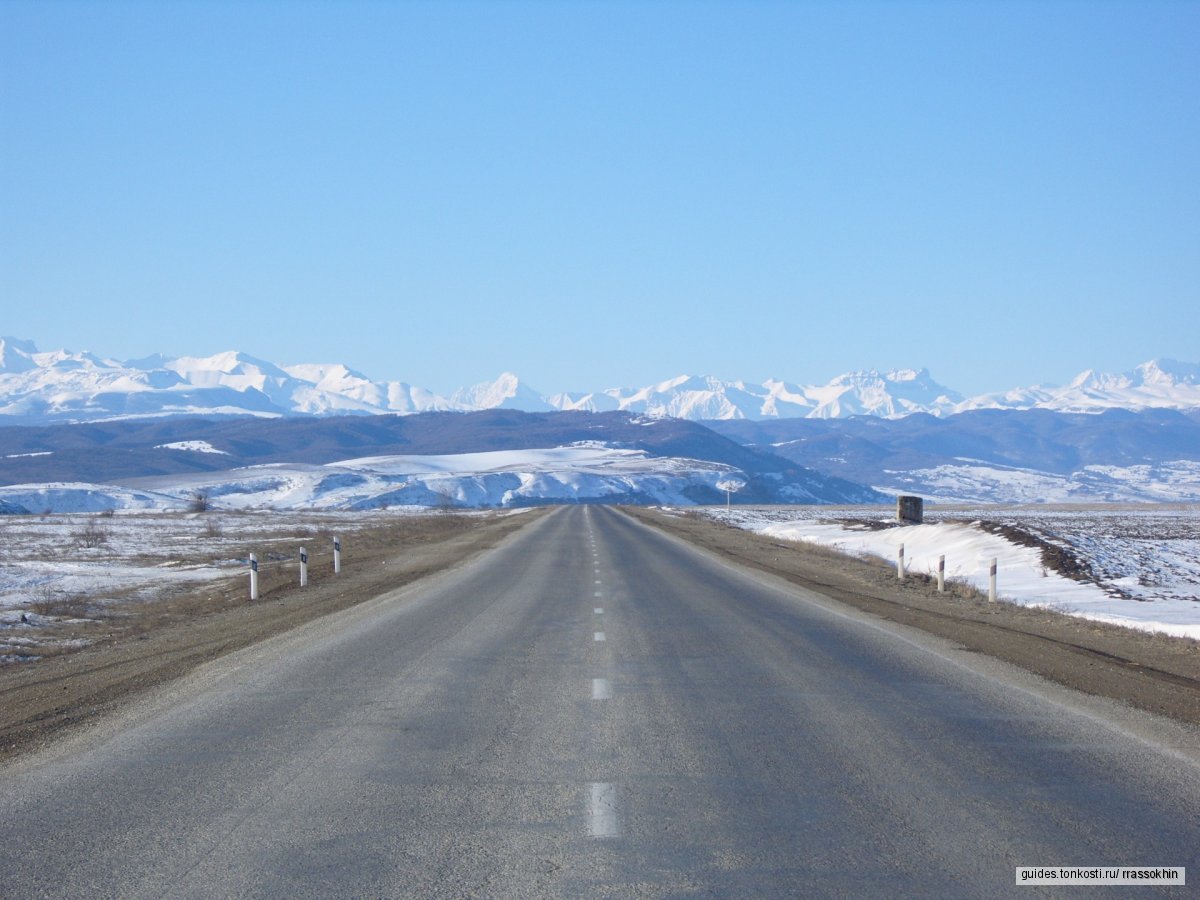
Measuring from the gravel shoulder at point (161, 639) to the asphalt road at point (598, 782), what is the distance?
681 mm

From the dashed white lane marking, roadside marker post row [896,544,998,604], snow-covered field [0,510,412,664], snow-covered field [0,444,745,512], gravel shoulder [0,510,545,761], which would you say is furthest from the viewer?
snow-covered field [0,444,745,512]

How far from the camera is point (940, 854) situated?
6195 millimetres

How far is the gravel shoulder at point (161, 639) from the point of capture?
35.7ft

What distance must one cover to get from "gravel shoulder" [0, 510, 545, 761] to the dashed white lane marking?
4.85 metres

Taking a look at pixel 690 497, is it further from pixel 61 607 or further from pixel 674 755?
pixel 674 755

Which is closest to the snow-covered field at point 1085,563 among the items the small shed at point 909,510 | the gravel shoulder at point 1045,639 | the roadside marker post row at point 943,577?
the roadside marker post row at point 943,577

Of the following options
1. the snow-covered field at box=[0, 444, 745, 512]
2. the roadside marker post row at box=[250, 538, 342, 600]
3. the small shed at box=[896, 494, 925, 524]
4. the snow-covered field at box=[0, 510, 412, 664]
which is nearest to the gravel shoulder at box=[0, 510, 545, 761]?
the roadside marker post row at box=[250, 538, 342, 600]

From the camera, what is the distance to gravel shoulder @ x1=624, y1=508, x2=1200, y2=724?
40.2ft

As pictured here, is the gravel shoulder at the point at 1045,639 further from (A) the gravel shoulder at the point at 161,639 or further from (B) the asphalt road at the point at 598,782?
(A) the gravel shoulder at the point at 161,639

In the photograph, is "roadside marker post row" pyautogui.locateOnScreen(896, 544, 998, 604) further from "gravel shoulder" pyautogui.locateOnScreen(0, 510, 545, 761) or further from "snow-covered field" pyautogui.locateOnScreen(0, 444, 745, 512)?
"snow-covered field" pyautogui.locateOnScreen(0, 444, 745, 512)

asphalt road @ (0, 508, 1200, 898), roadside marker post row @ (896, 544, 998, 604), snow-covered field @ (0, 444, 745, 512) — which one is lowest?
snow-covered field @ (0, 444, 745, 512)

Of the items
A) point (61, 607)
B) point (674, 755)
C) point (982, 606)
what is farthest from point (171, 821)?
point (982, 606)

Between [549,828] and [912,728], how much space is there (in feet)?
13.3

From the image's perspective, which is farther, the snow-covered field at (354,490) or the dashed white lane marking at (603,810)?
the snow-covered field at (354,490)
